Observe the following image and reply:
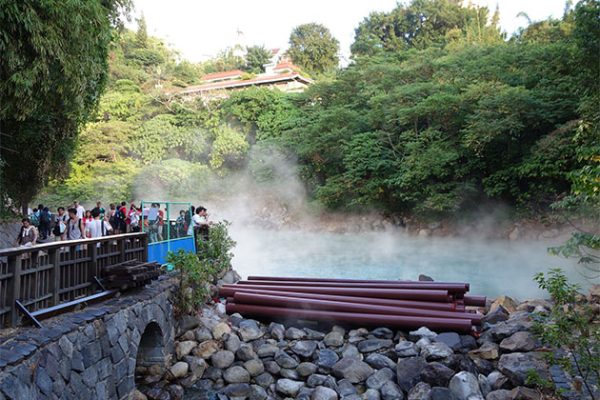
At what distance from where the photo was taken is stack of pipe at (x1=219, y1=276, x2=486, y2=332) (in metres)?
9.89

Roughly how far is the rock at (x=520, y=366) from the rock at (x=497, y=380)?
0.25ft

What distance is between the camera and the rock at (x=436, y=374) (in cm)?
803

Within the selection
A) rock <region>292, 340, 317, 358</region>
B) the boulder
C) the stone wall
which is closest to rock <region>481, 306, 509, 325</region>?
rock <region>292, 340, 317, 358</region>

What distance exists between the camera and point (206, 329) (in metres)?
9.70

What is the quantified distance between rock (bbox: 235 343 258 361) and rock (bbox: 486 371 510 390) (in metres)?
4.16

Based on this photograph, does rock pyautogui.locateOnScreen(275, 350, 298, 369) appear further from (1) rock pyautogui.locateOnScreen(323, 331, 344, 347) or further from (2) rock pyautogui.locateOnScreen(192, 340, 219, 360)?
(2) rock pyautogui.locateOnScreen(192, 340, 219, 360)

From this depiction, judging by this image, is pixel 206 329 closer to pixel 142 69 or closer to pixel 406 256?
pixel 406 256

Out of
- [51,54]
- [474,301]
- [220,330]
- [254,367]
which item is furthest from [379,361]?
[51,54]

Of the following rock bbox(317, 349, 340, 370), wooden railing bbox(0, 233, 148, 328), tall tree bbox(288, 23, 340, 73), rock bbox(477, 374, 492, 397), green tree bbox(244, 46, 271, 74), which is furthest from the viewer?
green tree bbox(244, 46, 271, 74)

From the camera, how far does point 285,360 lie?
9172mm

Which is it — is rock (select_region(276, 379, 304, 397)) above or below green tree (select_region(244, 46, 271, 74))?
below

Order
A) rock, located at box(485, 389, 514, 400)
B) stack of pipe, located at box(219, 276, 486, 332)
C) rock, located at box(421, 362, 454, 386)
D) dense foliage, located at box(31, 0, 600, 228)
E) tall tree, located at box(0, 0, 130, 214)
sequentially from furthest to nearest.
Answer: dense foliage, located at box(31, 0, 600, 228) < stack of pipe, located at box(219, 276, 486, 332) < rock, located at box(421, 362, 454, 386) < rock, located at box(485, 389, 514, 400) < tall tree, located at box(0, 0, 130, 214)

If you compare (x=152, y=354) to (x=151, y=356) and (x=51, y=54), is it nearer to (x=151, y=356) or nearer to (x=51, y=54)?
(x=151, y=356)

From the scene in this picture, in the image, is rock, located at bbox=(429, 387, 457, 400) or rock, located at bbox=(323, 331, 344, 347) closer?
rock, located at bbox=(429, 387, 457, 400)
